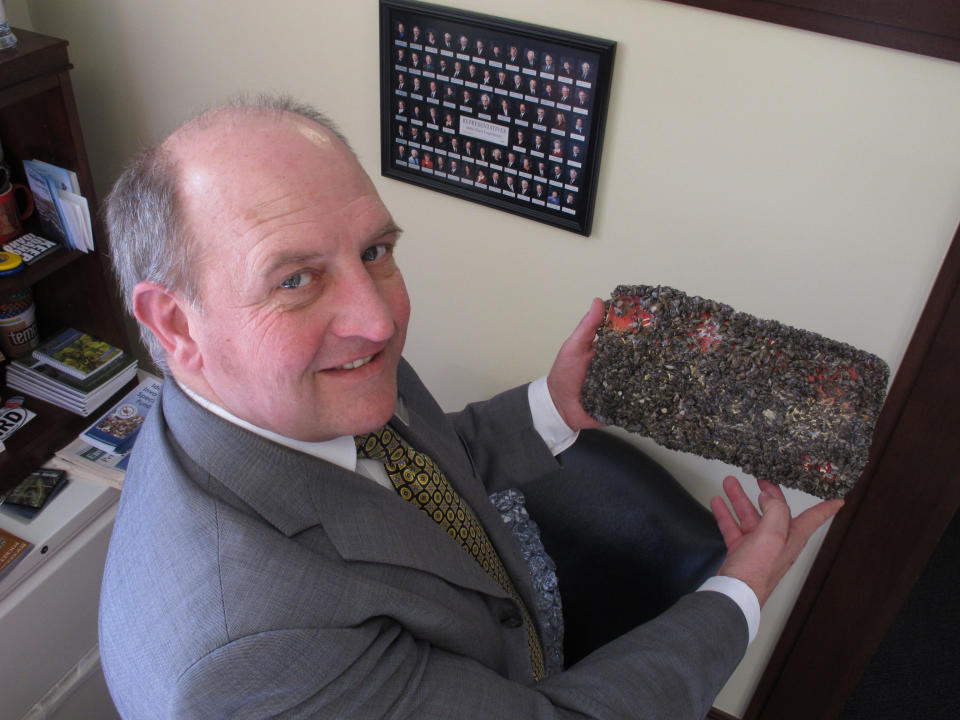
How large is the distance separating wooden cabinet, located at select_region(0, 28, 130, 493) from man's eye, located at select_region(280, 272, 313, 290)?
1.06 metres

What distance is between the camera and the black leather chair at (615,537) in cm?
157

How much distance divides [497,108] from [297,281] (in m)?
0.77

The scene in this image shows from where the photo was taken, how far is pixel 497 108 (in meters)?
1.55

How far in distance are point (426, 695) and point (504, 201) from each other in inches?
41.2

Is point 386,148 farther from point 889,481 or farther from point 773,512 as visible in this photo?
point 889,481

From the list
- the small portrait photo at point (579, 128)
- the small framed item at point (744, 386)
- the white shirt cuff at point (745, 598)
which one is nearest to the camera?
the small framed item at point (744, 386)

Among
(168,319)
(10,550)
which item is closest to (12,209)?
(10,550)

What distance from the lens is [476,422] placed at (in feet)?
5.06

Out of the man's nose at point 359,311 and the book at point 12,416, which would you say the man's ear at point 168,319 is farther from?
the book at point 12,416

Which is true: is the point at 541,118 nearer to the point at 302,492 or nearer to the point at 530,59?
the point at 530,59

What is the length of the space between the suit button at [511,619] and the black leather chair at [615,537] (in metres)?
0.44

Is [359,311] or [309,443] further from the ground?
[359,311]

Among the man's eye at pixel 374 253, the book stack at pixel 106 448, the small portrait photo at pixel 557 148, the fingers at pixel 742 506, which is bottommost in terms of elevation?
the book stack at pixel 106 448

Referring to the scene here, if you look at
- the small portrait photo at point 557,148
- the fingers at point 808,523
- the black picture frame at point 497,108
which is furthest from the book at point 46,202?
the fingers at point 808,523
